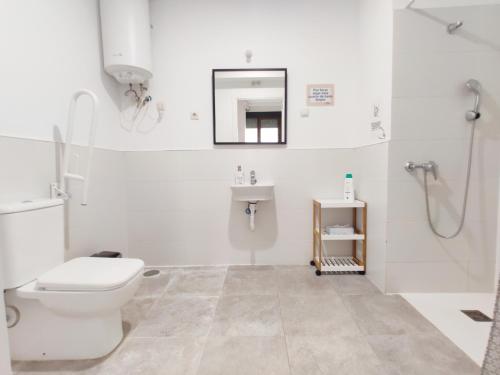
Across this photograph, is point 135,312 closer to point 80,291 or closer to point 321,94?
point 80,291

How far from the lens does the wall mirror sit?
2.16 m

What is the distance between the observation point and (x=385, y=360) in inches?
44.4

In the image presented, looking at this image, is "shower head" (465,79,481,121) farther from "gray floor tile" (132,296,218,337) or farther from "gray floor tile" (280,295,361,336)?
"gray floor tile" (132,296,218,337)

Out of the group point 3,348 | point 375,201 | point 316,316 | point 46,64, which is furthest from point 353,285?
point 46,64

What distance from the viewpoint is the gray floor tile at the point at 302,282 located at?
1.79 metres

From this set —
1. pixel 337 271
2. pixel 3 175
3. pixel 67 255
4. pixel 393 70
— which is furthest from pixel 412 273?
pixel 3 175

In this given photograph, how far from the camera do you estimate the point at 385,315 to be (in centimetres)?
147

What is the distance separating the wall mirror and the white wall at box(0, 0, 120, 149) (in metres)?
0.98

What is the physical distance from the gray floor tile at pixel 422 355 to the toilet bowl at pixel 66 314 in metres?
1.33

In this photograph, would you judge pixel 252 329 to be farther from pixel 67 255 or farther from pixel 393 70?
pixel 393 70

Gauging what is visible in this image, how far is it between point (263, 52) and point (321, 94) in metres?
0.66

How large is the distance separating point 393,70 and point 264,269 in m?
1.88

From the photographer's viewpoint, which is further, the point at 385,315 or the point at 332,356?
the point at 385,315

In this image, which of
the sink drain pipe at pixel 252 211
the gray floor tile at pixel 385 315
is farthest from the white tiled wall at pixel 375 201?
the sink drain pipe at pixel 252 211
